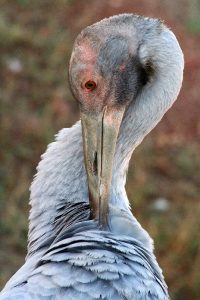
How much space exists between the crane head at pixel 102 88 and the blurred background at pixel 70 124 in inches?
107

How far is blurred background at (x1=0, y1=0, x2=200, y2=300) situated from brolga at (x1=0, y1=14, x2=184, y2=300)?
99.4 inches

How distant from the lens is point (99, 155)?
4.51 m

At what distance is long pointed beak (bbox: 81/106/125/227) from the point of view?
4.48 metres

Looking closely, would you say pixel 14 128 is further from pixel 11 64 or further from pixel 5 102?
pixel 11 64

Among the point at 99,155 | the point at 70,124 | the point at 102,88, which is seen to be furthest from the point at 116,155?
the point at 70,124

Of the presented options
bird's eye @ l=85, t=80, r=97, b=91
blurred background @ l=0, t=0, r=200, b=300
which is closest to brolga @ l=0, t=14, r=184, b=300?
bird's eye @ l=85, t=80, r=97, b=91

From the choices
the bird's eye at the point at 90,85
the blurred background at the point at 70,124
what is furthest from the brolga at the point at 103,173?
the blurred background at the point at 70,124

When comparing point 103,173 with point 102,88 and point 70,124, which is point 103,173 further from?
point 70,124

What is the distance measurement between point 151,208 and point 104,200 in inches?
156

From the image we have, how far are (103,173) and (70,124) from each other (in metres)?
4.72

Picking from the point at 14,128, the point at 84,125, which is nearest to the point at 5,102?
the point at 14,128

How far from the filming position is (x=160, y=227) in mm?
7949

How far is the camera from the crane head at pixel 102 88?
441 centimetres

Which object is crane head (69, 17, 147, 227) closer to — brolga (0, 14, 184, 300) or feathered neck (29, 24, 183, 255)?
brolga (0, 14, 184, 300)
